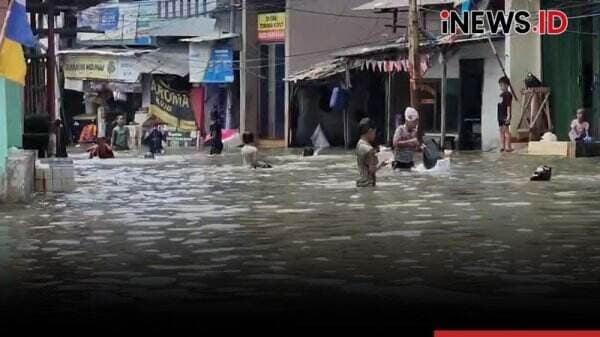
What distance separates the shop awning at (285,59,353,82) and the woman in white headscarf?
43.6 ft

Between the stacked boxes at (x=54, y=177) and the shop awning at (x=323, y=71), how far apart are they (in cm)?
1732

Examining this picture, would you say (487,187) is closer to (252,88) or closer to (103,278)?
(103,278)

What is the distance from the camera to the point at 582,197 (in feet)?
49.0

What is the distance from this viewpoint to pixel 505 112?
27.4 meters

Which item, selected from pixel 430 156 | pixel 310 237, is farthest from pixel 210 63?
pixel 310 237

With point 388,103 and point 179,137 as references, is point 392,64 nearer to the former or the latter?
point 388,103

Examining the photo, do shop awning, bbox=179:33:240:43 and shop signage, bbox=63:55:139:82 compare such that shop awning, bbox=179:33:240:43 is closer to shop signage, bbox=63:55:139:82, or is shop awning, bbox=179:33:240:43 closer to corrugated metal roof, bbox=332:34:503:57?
shop signage, bbox=63:55:139:82

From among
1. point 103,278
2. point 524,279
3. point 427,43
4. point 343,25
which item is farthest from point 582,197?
point 343,25

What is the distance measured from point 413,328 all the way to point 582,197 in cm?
909

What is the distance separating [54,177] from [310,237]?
7481mm

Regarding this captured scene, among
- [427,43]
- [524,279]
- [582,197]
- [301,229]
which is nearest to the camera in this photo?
[524,279]

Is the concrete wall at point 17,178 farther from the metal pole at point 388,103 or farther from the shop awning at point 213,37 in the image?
the shop awning at point 213,37

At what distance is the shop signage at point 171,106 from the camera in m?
45.2

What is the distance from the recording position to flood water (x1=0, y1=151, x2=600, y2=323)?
7.68m
